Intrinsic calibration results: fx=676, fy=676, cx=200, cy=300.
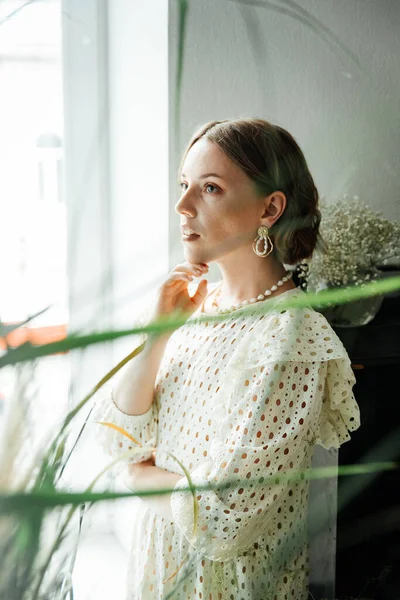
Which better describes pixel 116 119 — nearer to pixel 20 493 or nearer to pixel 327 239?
pixel 327 239

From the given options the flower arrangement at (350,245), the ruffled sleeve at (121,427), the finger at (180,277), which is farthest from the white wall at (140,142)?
the flower arrangement at (350,245)

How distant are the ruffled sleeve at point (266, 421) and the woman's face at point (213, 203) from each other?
13cm

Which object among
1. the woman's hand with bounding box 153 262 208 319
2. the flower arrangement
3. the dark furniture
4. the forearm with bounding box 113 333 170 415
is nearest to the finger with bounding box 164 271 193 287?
the woman's hand with bounding box 153 262 208 319

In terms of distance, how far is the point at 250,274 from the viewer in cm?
102

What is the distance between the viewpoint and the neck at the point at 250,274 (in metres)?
1.01

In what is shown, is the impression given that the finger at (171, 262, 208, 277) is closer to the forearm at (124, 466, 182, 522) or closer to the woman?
the woman

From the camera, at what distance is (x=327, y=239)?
44.4 inches

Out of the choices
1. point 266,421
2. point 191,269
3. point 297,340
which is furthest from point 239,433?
point 191,269

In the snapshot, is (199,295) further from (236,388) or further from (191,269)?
(236,388)

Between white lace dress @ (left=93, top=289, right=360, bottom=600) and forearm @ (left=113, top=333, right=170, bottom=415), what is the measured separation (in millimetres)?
18

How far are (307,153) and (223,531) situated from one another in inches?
27.6

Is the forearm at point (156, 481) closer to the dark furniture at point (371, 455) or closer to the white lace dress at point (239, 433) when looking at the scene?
the white lace dress at point (239, 433)

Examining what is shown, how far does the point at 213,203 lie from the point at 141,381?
0.33 metres

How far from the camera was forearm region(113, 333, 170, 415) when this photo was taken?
1.06 metres
